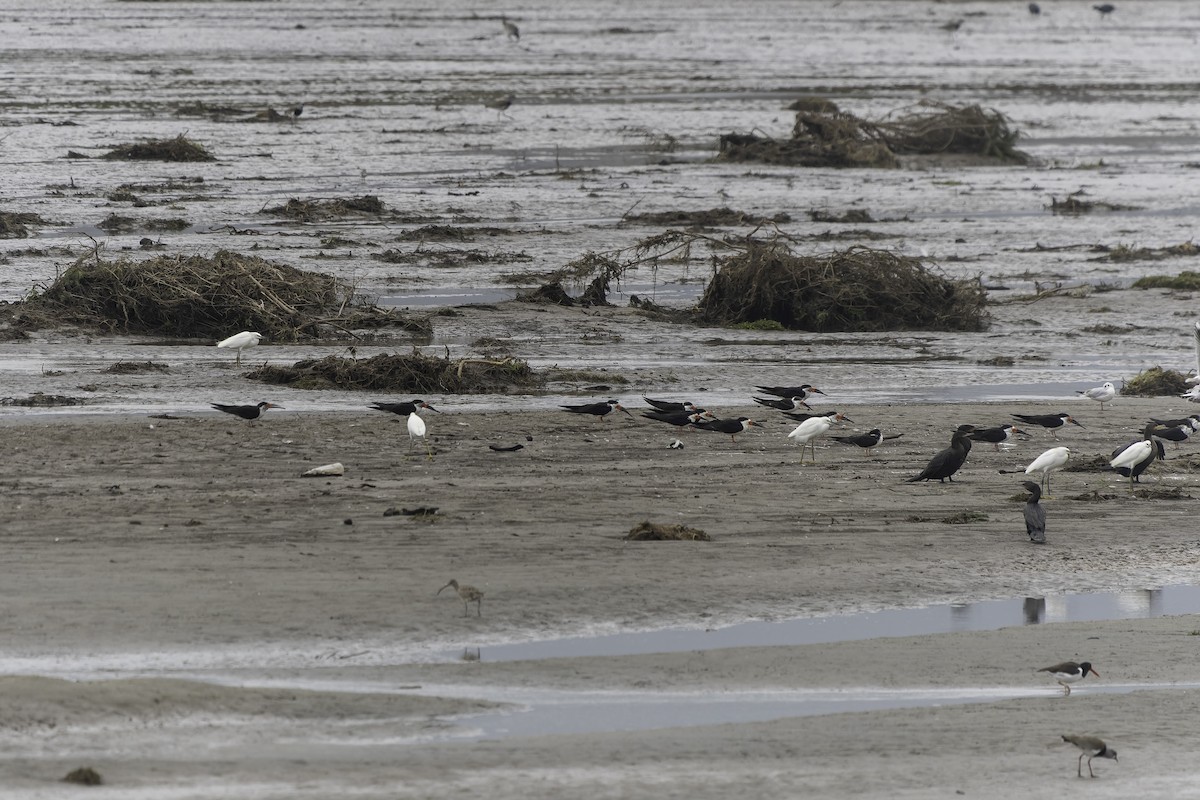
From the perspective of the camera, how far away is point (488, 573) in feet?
34.5

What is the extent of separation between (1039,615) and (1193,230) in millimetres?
21546

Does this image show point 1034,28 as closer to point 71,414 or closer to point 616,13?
point 616,13

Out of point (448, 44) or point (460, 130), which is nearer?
point (460, 130)


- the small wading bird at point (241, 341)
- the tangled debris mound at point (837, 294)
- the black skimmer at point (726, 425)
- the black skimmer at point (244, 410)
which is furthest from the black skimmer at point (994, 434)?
the small wading bird at point (241, 341)

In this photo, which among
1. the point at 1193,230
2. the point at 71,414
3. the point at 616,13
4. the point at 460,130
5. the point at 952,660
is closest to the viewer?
the point at 952,660

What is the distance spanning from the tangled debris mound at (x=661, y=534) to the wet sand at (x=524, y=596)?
82 millimetres

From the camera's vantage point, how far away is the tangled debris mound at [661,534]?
448 inches

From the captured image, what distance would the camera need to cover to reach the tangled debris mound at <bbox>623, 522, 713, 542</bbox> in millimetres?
11367

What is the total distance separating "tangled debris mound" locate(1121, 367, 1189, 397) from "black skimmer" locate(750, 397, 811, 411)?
4221 millimetres

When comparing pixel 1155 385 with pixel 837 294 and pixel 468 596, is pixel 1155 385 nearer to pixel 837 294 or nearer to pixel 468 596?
pixel 837 294

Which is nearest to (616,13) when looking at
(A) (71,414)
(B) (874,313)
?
(B) (874,313)

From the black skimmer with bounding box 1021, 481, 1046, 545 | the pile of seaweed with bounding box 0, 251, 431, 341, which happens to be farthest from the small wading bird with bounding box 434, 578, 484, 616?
the pile of seaweed with bounding box 0, 251, 431, 341

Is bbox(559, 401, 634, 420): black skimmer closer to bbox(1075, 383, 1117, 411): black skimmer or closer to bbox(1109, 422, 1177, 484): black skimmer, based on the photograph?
bbox(1109, 422, 1177, 484): black skimmer

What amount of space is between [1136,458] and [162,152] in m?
24.0
